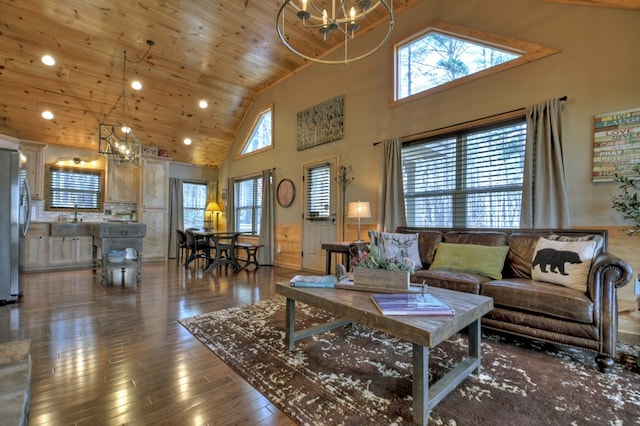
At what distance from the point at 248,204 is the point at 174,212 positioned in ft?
6.50

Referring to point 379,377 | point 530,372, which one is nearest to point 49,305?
point 379,377

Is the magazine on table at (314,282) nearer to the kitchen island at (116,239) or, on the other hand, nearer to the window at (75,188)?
the kitchen island at (116,239)

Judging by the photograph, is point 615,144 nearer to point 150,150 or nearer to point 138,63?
point 138,63

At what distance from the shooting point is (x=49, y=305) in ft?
11.0

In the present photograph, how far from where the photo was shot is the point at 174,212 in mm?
7730

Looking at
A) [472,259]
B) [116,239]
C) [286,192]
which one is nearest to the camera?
[472,259]

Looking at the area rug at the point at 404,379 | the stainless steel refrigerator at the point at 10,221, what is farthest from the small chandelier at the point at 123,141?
the area rug at the point at 404,379

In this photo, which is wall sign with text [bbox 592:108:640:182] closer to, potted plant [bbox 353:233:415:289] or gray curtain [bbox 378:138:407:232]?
gray curtain [bbox 378:138:407:232]

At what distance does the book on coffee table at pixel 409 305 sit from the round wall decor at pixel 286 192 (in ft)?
14.3

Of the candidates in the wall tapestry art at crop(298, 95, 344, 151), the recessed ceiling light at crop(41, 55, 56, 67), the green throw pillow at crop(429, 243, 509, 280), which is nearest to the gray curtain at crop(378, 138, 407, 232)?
the green throw pillow at crop(429, 243, 509, 280)

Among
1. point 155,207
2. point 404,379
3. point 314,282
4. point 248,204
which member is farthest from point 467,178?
point 155,207

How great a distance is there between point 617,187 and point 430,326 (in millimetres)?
2622

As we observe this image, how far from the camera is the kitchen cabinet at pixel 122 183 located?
21.5 ft

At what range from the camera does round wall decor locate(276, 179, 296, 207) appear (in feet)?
19.9
